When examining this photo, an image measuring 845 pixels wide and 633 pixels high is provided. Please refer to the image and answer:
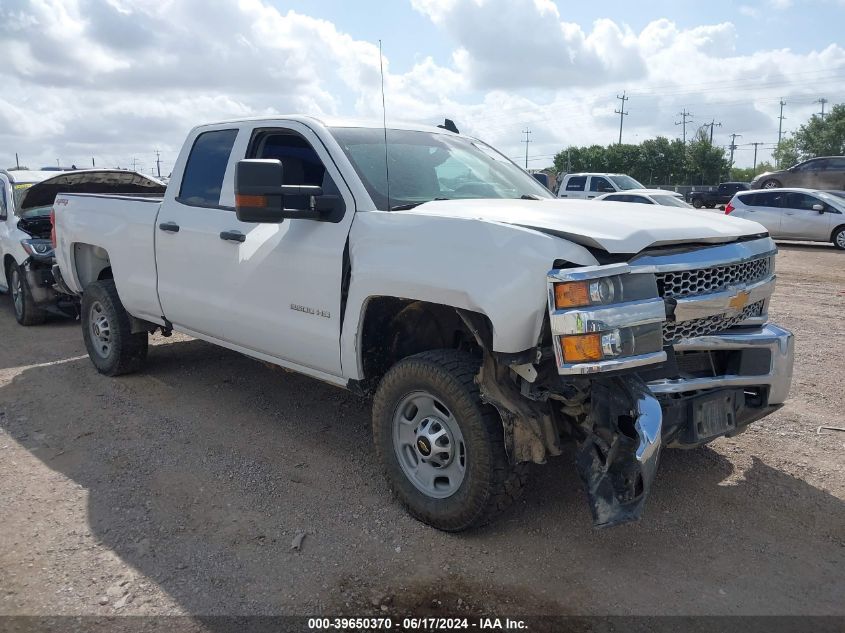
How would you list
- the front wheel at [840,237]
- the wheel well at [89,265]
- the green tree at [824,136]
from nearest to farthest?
the wheel well at [89,265] < the front wheel at [840,237] < the green tree at [824,136]

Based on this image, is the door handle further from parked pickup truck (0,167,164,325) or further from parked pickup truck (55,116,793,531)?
parked pickup truck (0,167,164,325)

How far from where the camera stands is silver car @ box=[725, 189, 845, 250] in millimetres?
16844

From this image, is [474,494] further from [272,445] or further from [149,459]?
[149,459]

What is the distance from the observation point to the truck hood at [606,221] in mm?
3070

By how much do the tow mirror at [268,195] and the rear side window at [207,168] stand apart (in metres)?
1.26

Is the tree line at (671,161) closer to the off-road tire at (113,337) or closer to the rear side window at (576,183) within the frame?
the rear side window at (576,183)

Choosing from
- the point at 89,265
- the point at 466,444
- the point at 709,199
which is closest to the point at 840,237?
the point at 89,265

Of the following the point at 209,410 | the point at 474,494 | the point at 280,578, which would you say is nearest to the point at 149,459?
the point at 209,410

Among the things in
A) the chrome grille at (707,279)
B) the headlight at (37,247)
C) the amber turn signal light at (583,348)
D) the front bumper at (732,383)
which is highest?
the chrome grille at (707,279)

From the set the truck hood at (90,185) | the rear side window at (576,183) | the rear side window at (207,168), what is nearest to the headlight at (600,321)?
the rear side window at (207,168)

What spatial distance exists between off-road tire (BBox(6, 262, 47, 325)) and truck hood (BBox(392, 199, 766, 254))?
21.3 ft

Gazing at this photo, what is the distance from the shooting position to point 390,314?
3.94 meters

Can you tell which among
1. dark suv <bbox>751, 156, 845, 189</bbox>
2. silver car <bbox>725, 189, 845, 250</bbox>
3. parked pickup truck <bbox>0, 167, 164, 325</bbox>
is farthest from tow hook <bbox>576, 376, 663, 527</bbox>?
dark suv <bbox>751, 156, 845, 189</bbox>

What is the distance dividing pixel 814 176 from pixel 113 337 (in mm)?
25726
